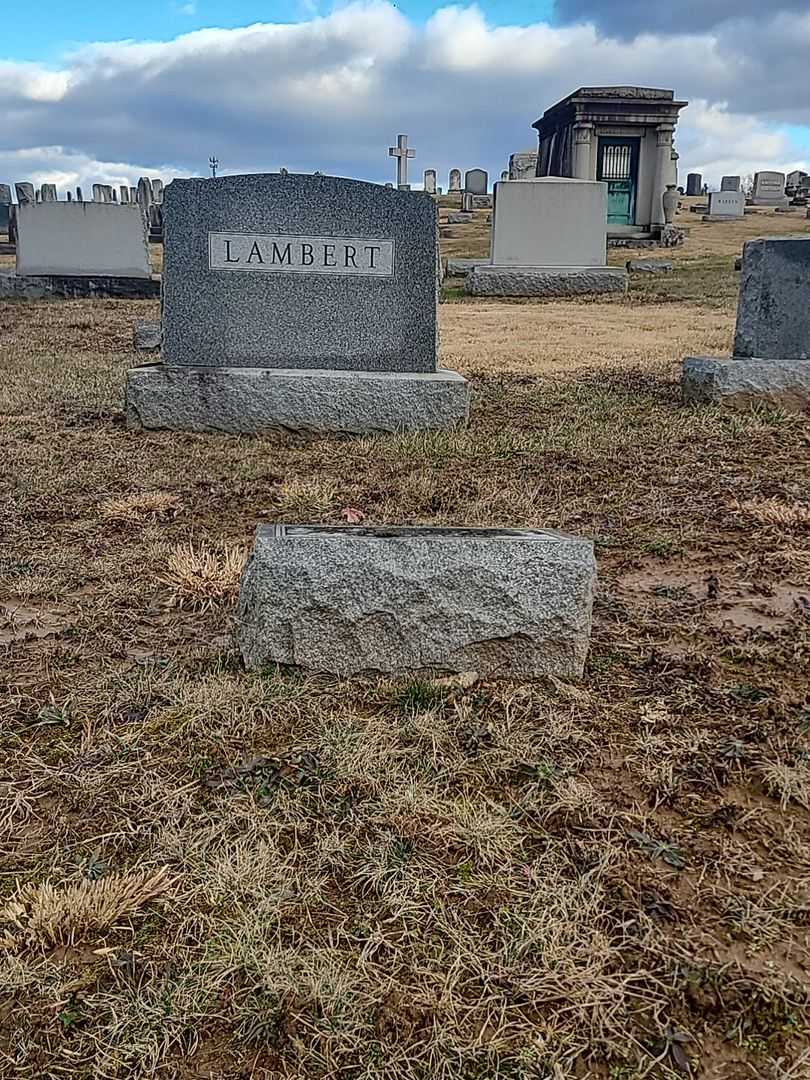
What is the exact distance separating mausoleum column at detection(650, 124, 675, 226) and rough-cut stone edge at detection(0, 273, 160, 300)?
45.9 feet

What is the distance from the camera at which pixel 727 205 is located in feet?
101

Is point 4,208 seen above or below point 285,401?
above

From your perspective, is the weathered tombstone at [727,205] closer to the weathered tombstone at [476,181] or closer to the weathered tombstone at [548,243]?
the weathered tombstone at [476,181]

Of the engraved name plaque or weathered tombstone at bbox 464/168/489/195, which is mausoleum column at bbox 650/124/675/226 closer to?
weathered tombstone at bbox 464/168/489/195

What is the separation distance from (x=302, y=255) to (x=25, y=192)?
26958mm

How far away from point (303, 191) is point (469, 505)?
269 cm

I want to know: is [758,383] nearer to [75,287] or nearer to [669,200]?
[75,287]

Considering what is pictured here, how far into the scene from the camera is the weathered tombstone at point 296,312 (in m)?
5.62

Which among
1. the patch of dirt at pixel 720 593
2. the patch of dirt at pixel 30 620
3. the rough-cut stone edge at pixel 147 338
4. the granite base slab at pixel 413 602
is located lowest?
the patch of dirt at pixel 30 620

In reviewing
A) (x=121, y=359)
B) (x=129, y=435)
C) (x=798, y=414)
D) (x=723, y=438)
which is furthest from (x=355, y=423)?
(x=121, y=359)

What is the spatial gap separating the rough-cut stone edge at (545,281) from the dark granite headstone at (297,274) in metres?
10.4

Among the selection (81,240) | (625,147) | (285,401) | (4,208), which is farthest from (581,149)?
(285,401)

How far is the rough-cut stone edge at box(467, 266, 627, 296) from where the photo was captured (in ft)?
51.3

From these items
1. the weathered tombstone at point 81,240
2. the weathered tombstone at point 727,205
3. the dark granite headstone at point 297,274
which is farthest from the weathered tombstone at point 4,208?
the dark granite headstone at point 297,274
